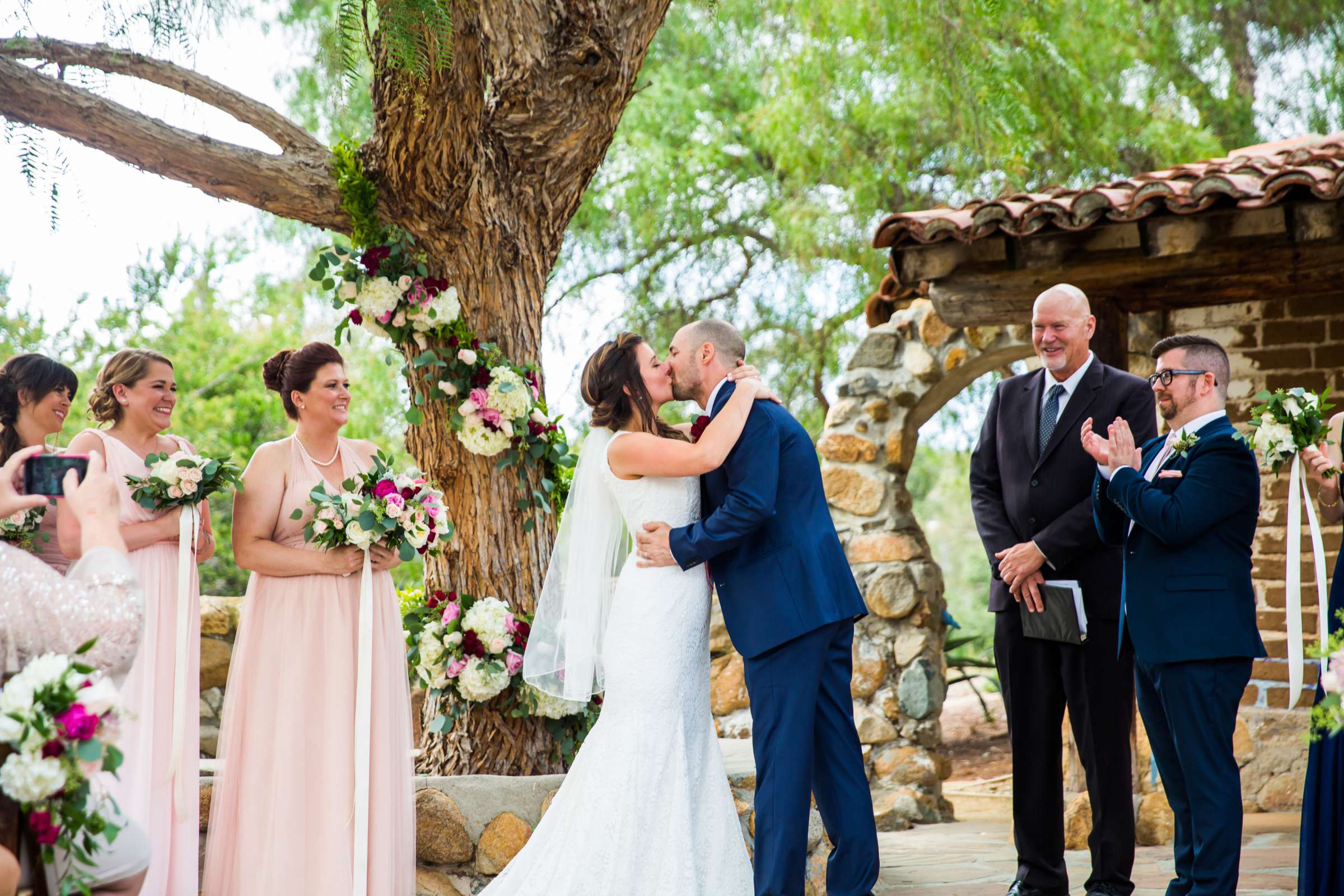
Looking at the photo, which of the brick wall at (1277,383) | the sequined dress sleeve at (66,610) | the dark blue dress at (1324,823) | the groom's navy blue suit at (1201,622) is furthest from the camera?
the brick wall at (1277,383)

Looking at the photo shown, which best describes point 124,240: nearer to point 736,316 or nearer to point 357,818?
point 357,818

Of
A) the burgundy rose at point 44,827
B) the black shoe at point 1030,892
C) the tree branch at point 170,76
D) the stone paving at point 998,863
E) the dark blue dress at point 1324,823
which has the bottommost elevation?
the stone paving at point 998,863

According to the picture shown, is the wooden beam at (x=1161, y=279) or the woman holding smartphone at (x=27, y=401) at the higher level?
the wooden beam at (x=1161, y=279)

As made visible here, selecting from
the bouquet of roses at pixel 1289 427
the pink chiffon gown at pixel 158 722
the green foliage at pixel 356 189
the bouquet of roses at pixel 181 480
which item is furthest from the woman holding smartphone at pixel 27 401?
the bouquet of roses at pixel 1289 427

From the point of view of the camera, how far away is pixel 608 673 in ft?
12.6

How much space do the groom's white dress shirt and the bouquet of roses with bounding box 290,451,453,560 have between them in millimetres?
989

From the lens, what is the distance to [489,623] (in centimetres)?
458

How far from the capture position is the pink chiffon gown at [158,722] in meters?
3.70

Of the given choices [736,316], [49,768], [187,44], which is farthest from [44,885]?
[736,316]

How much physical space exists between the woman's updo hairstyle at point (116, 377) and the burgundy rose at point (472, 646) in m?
1.49

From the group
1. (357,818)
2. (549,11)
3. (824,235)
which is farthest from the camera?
(824,235)

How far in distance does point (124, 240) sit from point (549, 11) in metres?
1.88

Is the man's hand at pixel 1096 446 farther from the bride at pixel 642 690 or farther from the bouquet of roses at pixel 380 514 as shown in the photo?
the bouquet of roses at pixel 380 514

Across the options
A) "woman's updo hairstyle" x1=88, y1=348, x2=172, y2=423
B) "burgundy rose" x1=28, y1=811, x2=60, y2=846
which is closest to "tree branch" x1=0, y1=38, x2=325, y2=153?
"woman's updo hairstyle" x1=88, y1=348, x2=172, y2=423
